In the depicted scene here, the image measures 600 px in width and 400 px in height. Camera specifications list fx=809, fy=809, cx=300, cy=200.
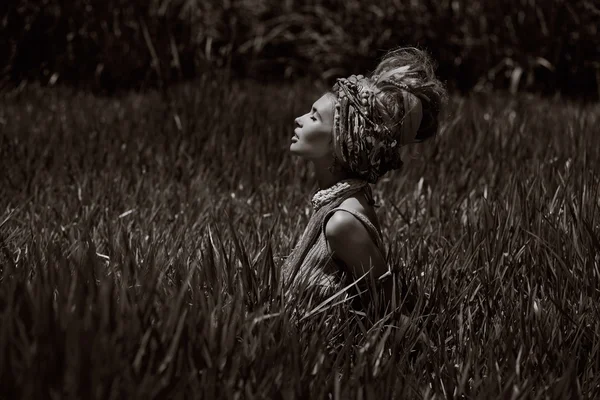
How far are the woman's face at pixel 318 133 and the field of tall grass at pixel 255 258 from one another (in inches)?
11.2

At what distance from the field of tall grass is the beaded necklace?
21 cm

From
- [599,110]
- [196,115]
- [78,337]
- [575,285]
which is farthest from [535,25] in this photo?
[78,337]

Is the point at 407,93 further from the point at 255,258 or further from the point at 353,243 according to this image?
the point at 255,258

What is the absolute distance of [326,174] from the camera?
2.05m

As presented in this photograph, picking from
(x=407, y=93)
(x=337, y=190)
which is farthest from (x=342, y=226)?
(x=407, y=93)

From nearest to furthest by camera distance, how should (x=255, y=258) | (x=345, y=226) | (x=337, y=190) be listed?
(x=345, y=226) < (x=337, y=190) < (x=255, y=258)

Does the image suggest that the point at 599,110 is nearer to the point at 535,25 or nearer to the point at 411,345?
the point at 535,25

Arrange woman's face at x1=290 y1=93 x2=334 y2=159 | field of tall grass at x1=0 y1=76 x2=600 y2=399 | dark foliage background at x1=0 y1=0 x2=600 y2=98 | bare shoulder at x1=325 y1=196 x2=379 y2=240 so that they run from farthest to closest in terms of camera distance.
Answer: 1. dark foliage background at x1=0 y1=0 x2=600 y2=98
2. woman's face at x1=290 y1=93 x2=334 y2=159
3. bare shoulder at x1=325 y1=196 x2=379 y2=240
4. field of tall grass at x1=0 y1=76 x2=600 y2=399

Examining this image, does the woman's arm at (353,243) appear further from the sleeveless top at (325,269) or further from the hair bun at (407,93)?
the hair bun at (407,93)

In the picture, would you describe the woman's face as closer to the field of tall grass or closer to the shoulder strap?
the shoulder strap

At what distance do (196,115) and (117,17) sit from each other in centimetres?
191

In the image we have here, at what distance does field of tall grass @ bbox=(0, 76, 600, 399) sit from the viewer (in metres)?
1.32

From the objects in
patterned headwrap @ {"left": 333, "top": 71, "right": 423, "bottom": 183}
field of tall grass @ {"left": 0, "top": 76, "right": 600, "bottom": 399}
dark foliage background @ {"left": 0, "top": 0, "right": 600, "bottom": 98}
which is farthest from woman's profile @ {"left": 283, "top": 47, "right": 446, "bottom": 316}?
dark foliage background @ {"left": 0, "top": 0, "right": 600, "bottom": 98}

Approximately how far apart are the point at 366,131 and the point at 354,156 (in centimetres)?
7
